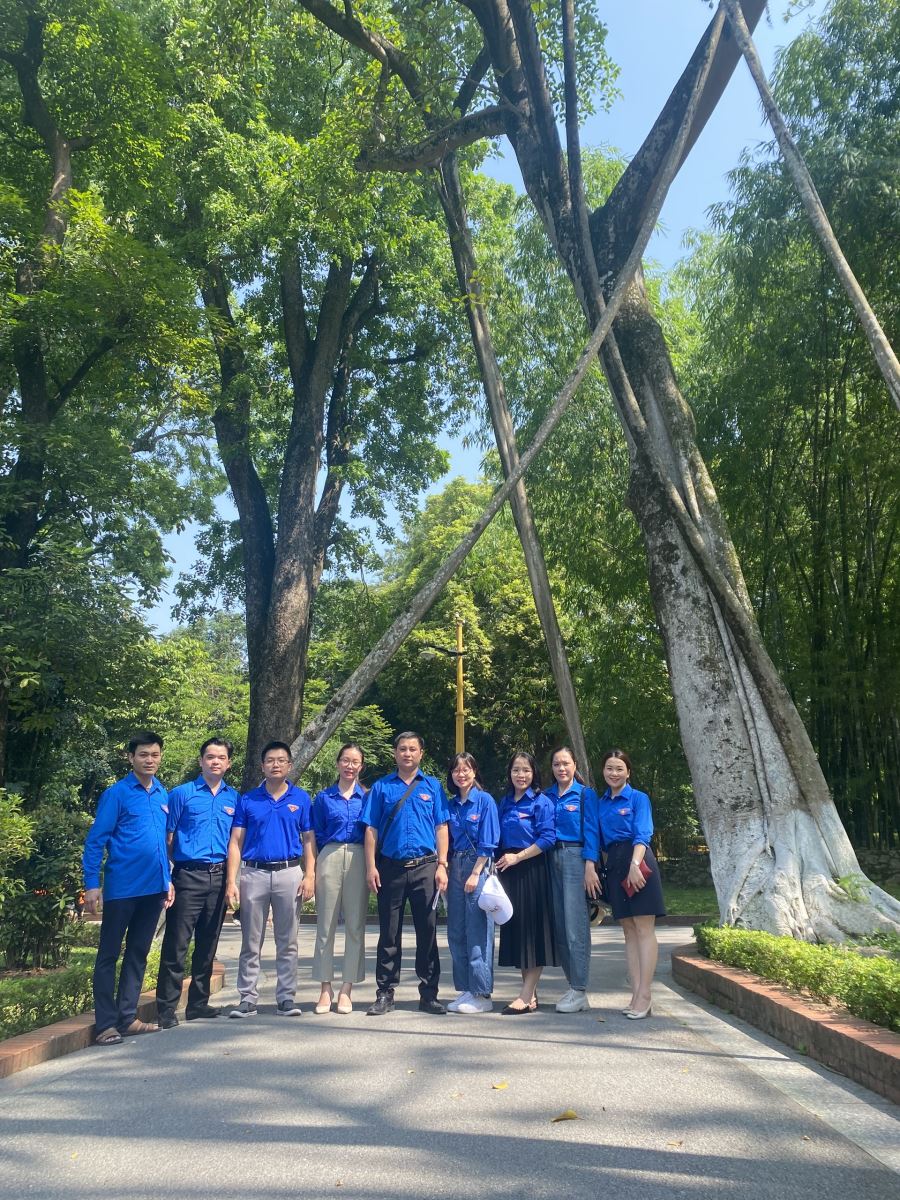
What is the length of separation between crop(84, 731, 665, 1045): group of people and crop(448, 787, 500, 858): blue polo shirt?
10mm

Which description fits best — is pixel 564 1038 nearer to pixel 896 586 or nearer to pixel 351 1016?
pixel 351 1016

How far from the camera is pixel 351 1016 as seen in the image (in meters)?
6.36

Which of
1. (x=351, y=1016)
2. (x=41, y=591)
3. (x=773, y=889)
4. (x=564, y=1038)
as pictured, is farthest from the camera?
(x=41, y=591)

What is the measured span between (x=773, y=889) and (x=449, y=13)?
9.93 meters

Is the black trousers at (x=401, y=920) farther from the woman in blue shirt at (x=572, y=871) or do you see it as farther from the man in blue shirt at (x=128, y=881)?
the man in blue shirt at (x=128, y=881)

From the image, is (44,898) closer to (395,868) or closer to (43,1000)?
(43,1000)

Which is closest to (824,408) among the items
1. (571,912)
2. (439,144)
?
(439,144)

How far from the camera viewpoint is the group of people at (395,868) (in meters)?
6.36

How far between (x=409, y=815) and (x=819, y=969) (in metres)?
2.54

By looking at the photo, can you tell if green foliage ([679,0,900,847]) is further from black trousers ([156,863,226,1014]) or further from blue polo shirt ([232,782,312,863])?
black trousers ([156,863,226,1014])

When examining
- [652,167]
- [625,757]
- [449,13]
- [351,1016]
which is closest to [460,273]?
[652,167]

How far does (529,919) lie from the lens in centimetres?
661

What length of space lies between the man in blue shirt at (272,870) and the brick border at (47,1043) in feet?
2.44

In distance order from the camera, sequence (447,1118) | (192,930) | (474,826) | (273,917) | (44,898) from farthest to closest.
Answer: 1. (44,898)
2. (474,826)
3. (273,917)
4. (192,930)
5. (447,1118)
